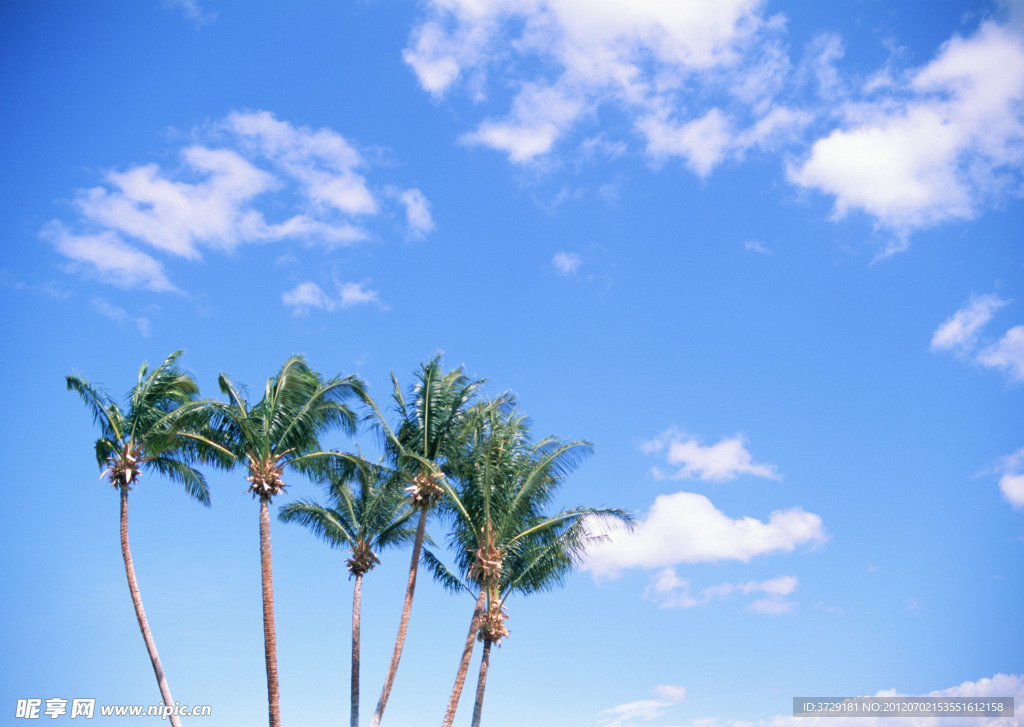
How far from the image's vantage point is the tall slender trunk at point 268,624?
89.8ft

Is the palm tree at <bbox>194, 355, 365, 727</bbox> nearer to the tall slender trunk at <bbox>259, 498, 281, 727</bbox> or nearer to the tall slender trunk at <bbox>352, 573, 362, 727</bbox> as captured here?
the tall slender trunk at <bbox>259, 498, 281, 727</bbox>

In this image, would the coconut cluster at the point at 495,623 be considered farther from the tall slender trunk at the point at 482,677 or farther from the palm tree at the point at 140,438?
the palm tree at the point at 140,438

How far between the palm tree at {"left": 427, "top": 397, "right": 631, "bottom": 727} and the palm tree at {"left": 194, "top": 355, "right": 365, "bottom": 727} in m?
4.64

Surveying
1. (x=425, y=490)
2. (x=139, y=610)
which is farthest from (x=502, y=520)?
(x=139, y=610)

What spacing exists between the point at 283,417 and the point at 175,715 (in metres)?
9.72

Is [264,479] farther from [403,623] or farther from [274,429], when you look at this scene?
[403,623]

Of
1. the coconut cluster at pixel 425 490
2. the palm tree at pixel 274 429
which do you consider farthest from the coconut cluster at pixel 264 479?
the coconut cluster at pixel 425 490

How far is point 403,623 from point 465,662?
251cm

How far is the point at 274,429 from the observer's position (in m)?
29.5

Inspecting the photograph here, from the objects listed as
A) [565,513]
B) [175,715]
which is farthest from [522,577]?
[175,715]

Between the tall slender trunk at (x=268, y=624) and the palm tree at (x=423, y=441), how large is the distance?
12.0 feet

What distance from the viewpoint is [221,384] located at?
3005cm

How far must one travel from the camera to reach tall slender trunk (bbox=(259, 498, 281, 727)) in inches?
1078

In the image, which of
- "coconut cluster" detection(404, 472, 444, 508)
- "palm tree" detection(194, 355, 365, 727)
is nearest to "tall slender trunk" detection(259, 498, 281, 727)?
"palm tree" detection(194, 355, 365, 727)
